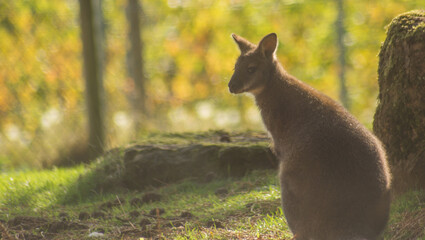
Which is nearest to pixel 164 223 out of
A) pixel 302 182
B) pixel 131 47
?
pixel 302 182

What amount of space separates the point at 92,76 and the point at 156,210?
5255mm

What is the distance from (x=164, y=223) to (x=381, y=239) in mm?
2127

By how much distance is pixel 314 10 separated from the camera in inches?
685

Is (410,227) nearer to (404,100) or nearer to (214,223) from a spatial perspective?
(404,100)

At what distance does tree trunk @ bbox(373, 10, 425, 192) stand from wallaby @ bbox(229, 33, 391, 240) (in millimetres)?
1112

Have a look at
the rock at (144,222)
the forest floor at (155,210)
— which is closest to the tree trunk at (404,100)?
the forest floor at (155,210)

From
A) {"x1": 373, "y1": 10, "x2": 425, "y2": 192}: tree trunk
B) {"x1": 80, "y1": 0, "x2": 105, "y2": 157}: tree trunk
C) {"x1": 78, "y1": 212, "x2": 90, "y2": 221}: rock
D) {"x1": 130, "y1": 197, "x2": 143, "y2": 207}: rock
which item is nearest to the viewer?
{"x1": 373, "y1": 10, "x2": 425, "y2": 192}: tree trunk

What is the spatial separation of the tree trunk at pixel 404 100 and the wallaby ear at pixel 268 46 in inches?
48.8

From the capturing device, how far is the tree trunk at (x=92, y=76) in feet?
34.0

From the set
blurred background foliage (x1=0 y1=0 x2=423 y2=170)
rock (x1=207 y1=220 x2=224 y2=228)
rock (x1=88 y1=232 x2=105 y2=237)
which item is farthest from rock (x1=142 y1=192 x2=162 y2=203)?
blurred background foliage (x1=0 y1=0 x2=423 y2=170)

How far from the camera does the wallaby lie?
13.3 feet

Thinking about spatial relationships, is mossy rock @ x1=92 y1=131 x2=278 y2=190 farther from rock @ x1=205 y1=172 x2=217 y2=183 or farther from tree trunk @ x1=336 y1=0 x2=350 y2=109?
tree trunk @ x1=336 y1=0 x2=350 y2=109

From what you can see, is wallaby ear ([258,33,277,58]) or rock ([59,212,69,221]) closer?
wallaby ear ([258,33,277,58])

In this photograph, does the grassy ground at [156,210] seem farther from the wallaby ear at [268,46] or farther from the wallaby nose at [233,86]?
the wallaby ear at [268,46]
